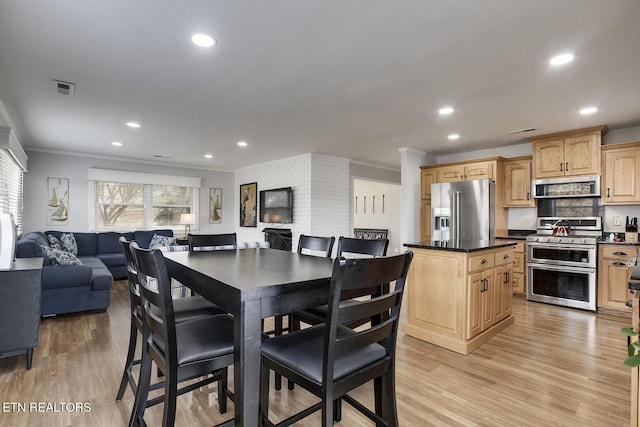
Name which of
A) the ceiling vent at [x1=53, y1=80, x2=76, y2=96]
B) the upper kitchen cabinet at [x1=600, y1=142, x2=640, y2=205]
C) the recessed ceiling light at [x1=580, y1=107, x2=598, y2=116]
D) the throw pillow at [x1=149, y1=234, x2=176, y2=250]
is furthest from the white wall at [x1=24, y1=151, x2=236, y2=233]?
the upper kitchen cabinet at [x1=600, y1=142, x2=640, y2=205]

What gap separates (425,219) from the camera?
19.3 ft

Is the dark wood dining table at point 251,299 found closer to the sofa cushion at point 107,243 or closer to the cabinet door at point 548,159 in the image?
the cabinet door at point 548,159

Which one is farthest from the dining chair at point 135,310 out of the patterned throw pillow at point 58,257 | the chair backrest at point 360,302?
the patterned throw pillow at point 58,257

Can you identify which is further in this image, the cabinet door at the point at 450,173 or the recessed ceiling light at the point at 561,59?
the cabinet door at the point at 450,173

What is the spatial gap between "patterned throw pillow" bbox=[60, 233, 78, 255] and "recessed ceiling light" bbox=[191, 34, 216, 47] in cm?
500

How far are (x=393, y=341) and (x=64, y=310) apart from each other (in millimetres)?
3981

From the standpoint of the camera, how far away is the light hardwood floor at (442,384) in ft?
6.12

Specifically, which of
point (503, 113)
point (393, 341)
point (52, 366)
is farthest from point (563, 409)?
point (52, 366)

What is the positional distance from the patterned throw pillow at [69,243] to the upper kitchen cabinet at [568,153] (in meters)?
7.56

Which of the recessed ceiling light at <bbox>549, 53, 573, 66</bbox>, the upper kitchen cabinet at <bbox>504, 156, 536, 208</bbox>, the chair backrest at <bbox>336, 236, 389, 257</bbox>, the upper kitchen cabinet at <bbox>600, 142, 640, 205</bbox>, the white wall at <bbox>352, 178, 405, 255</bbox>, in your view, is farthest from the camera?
the white wall at <bbox>352, 178, 405, 255</bbox>

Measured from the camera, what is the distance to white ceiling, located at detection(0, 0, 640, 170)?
191cm

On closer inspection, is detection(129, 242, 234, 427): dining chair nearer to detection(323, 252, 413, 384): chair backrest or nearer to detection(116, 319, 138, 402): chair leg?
detection(116, 319, 138, 402): chair leg

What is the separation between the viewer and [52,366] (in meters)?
2.49

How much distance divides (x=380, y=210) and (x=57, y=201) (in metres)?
7.43
